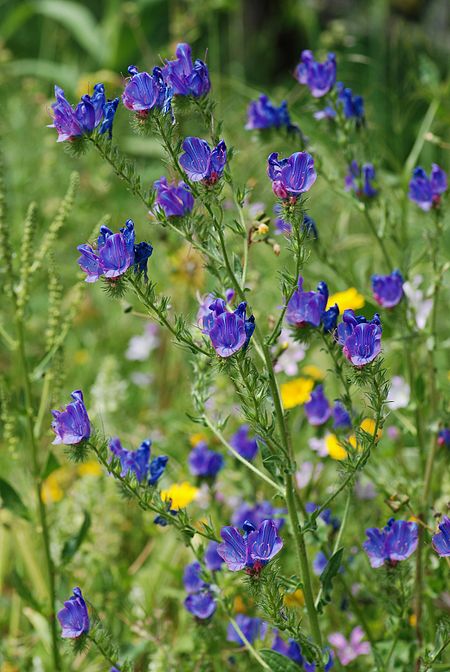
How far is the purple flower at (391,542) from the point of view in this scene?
121cm

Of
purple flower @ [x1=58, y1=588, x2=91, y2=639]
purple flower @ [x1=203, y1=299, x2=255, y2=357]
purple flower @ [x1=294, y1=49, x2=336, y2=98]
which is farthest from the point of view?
purple flower @ [x1=294, y1=49, x2=336, y2=98]

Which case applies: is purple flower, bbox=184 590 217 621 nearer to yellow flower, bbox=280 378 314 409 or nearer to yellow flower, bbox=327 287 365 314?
yellow flower, bbox=280 378 314 409

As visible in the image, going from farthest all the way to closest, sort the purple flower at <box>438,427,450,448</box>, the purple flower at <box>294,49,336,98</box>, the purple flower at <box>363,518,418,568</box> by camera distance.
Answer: the purple flower at <box>294,49,336,98</box>
the purple flower at <box>438,427,450,448</box>
the purple flower at <box>363,518,418,568</box>

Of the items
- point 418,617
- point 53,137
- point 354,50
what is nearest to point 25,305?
point 418,617

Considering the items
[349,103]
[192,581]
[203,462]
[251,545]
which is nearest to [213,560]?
[192,581]

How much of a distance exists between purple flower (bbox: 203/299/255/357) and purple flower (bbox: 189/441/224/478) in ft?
1.98

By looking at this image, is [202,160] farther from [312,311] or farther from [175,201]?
[312,311]

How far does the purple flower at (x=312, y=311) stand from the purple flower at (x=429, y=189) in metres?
0.44

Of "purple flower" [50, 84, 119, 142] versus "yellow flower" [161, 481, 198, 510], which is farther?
"yellow flower" [161, 481, 198, 510]

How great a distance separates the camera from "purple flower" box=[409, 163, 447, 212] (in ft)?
5.04

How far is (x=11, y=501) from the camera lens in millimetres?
1407


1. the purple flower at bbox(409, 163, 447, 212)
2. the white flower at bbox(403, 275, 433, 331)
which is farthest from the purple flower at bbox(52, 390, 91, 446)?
the white flower at bbox(403, 275, 433, 331)

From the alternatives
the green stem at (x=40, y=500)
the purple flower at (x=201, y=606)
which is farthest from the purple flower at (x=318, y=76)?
the purple flower at (x=201, y=606)

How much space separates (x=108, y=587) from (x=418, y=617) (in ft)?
1.90
